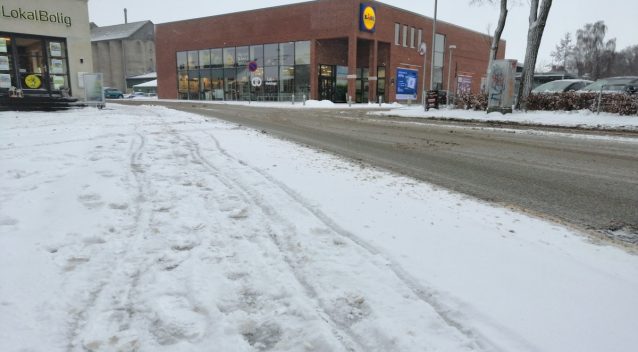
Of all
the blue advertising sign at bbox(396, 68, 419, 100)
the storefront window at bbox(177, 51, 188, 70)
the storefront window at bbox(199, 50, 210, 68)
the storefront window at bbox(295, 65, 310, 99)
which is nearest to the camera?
the storefront window at bbox(295, 65, 310, 99)

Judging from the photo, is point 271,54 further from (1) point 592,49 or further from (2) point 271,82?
(1) point 592,49

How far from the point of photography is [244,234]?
393cm

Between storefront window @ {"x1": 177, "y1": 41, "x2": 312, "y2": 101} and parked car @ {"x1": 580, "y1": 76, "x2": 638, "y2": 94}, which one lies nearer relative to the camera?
parked car @ {"x1": 580, "y1": 76, "x2": 638, "y2": 94}

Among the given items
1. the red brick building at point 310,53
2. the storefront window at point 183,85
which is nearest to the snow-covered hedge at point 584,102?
the red brick building at point 310,53

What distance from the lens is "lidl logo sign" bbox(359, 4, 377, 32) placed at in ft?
132

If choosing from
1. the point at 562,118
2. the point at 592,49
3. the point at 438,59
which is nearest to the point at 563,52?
the point at 592,49

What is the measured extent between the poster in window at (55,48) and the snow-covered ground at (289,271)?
1750 centimetres

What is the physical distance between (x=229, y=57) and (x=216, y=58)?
7.65 feet

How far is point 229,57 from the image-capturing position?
4938cm

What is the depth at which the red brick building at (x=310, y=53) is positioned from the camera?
1649 inches

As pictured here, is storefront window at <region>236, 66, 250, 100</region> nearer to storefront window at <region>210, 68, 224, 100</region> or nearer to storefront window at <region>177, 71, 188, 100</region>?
storefront window at <region>210, 68, 224, 100</region>

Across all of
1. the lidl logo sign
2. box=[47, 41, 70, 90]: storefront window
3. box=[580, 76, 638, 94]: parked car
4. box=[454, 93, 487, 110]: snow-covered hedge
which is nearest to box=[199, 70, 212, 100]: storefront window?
the lidl logo sign

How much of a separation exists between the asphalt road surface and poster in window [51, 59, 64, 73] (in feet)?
44.8

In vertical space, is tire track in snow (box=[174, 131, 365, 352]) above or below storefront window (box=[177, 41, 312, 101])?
below
